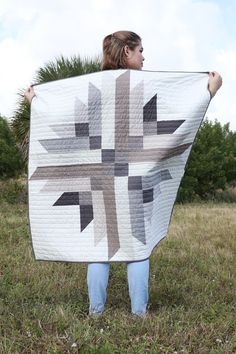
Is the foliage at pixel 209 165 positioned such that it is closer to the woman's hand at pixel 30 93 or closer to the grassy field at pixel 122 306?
the grassy field at pixel 122 306

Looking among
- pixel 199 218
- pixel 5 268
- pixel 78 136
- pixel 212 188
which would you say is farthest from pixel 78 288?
pixel 212 188

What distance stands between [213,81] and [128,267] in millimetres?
1218

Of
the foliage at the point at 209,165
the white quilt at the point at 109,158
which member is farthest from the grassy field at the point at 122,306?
the foliage at the point at 209,165


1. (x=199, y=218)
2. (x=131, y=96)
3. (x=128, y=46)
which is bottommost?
(x=199, y=218)

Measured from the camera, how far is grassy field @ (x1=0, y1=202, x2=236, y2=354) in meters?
2.85

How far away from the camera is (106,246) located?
3422 mm

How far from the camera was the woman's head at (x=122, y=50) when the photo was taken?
3.44m

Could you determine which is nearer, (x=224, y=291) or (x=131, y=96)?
(x=131, y=96)

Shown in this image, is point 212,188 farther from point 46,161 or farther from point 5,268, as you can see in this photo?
point 46,161

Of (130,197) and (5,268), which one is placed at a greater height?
(130,197)

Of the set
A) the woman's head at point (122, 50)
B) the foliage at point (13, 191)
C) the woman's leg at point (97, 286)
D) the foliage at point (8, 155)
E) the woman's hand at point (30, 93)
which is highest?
the woman's head at point (122, 50)

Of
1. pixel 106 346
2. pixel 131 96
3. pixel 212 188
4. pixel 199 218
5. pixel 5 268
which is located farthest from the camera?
pixel 212 188

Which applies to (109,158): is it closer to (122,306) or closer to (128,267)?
(128,267)

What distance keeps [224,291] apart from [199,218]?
16.3 ft
